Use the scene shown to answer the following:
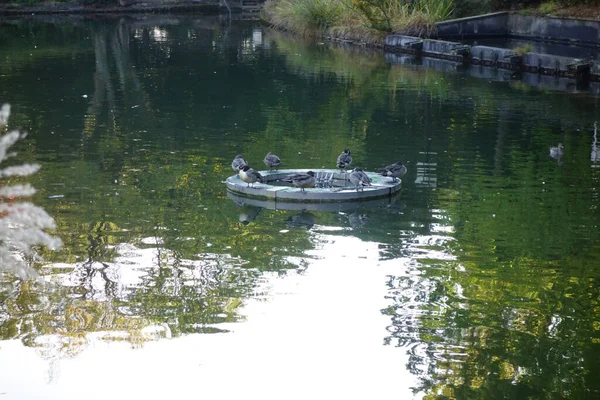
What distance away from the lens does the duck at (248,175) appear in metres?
14.3

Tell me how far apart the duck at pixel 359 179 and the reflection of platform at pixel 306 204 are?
0.88 feet

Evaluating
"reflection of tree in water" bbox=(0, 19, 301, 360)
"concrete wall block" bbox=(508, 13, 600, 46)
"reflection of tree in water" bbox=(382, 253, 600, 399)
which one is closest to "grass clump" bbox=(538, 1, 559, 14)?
"concrete wall block" bbox=(508, 13, 600, 46)

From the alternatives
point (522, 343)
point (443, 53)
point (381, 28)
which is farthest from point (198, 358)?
point (381, 28)

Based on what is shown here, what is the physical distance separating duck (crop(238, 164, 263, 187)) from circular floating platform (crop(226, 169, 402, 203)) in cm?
8

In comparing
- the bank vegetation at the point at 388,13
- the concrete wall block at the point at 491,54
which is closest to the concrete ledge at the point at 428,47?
the concrete wall block at the point at 491,54

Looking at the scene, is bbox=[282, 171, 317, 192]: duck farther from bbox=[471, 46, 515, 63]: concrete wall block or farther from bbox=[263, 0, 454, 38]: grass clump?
bbox=[263, 0, 454, 38]: grass clump

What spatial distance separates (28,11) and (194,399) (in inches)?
2192

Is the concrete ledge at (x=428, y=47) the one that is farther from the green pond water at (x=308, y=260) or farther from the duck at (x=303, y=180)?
the duck at (x=303, y=180)

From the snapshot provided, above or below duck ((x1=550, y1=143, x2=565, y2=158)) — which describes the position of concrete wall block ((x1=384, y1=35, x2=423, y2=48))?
above

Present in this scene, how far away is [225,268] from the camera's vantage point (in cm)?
1105

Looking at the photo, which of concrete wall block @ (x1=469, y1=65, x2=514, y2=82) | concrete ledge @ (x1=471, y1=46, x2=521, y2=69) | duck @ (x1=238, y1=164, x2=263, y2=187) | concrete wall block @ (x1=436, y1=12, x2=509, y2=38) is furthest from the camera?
concrete wall block @ (x1=436, y1=12, x2=509, y2=38)

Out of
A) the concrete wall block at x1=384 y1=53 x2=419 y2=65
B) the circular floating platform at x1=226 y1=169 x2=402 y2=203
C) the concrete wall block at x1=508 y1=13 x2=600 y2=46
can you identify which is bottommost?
the circular floating platform at x1=226 y1=169 x2=402 y2=203

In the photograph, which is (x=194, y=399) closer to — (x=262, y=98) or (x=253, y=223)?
(x=253, y=223)

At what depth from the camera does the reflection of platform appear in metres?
14.0
